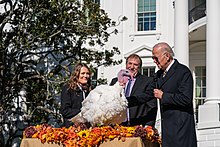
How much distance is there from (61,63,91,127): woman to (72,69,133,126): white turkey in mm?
868

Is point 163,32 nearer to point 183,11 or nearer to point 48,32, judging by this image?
point 183,11

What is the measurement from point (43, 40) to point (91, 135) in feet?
46.3

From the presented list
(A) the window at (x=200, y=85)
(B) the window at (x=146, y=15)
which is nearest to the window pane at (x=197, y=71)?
(A) the window at (x=200, y=85)

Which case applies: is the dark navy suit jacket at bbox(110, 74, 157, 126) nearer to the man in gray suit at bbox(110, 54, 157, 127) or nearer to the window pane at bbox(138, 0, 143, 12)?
the man in gray suit at bbox(110, 54, 157, 127)

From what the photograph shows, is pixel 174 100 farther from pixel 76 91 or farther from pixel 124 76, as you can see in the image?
pixel 76 91

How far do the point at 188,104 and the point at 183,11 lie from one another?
16957 millimetres

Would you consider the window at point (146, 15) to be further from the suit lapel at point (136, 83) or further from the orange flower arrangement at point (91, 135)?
the orange flower arrangement at point (91, 135)

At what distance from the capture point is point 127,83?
8.33 meters

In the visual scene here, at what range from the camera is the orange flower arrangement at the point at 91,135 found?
282 inches

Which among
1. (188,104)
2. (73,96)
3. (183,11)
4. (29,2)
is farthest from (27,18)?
(188,104)

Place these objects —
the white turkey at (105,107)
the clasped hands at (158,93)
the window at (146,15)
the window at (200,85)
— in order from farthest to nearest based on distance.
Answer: the window at (146,15) < the window at (200,85) < the clasped hands at (158,93) < the white turkey at (105,107)

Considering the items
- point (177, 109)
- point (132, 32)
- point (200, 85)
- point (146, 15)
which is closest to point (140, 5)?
point (146, 15)

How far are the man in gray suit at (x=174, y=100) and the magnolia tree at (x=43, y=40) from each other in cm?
1330

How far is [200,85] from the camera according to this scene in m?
26.5
